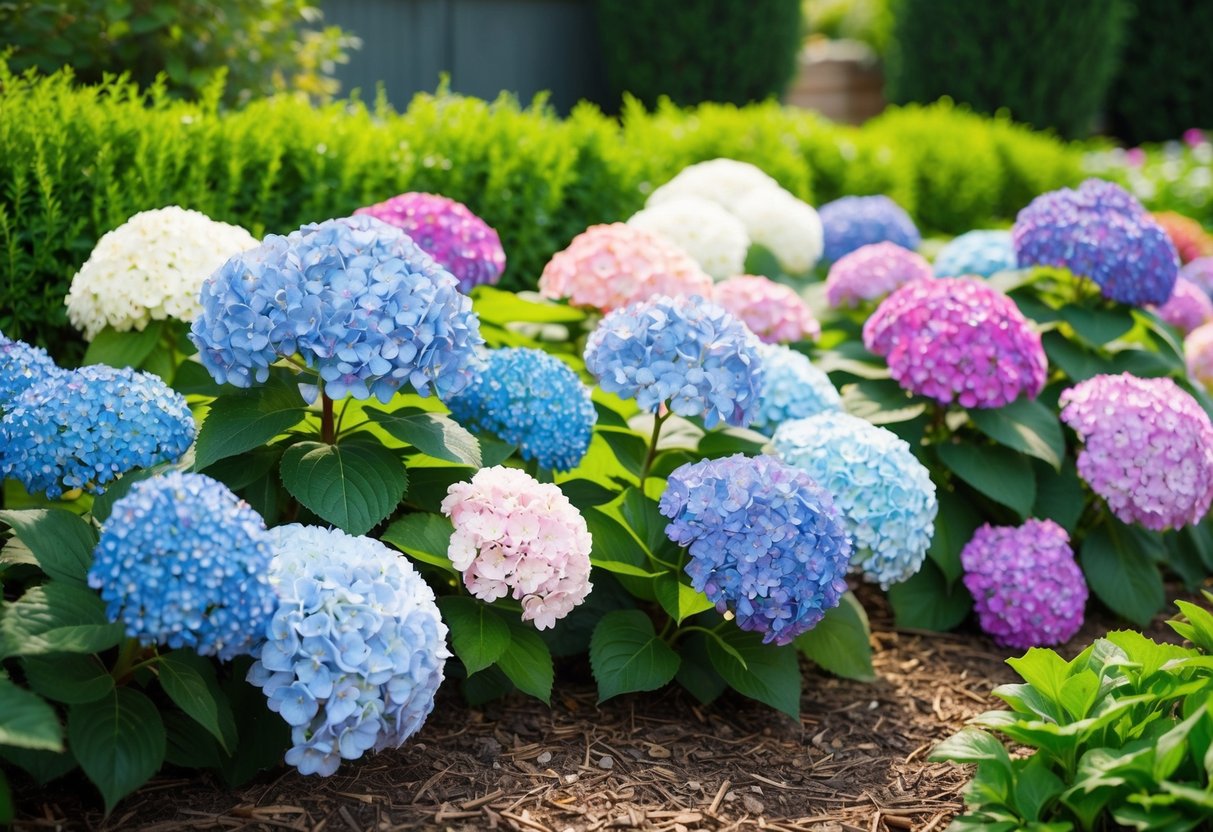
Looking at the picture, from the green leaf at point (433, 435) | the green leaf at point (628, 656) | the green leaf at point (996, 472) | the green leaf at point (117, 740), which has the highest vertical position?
the green leaf at point (433, 435)

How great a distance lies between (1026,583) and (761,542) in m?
1.16

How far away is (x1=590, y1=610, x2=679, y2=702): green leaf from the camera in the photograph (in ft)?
8.57

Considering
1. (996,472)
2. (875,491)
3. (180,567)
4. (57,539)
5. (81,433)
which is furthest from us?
(996,472)

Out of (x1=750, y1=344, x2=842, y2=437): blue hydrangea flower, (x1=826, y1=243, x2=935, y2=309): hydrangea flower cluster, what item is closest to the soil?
(x1=750, y1=344, x2=842, y2=437): blue hydrangea flower

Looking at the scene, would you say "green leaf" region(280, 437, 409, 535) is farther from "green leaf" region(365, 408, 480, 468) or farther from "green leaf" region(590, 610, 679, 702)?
"green leaf" region(590, 610, 679, 702)

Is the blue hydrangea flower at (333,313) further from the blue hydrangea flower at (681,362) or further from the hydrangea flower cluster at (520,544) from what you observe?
the blue hydrangea flower at (681,362)

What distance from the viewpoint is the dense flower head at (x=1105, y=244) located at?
12.2ft

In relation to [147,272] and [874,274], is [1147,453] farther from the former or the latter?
[147,272]

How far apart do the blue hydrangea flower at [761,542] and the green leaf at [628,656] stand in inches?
9.2

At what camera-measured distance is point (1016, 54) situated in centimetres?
1077

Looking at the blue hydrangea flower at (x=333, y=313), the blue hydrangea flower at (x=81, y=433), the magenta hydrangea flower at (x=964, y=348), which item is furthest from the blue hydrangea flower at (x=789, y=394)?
the blue hydrangea flower at (x=81, y=433)

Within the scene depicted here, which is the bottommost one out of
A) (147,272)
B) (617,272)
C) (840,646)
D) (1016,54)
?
(840,646)

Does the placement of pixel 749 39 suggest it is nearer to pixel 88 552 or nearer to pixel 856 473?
pixel 856 473

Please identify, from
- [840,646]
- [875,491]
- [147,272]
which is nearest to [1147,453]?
[875,491]
